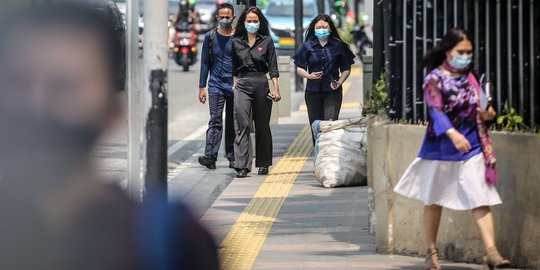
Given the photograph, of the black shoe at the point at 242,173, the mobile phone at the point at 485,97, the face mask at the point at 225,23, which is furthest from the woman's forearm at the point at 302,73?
the mobile phone at the point at 485,97

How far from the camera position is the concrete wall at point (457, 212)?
23.0ft

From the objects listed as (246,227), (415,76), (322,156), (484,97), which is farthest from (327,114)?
(484,97)

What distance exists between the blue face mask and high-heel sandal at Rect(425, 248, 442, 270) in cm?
625

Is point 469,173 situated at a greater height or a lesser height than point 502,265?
greater

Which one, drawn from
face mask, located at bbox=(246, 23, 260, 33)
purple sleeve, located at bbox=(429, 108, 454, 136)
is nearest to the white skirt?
purple sleeve, located at bbox=(429, 108, 454, 136)

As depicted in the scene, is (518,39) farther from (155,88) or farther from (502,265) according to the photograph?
(155,88)

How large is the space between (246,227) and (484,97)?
294cm

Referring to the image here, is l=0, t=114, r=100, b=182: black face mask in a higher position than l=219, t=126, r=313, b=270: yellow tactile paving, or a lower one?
higher

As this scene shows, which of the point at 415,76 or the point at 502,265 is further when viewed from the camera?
the point at 415,76

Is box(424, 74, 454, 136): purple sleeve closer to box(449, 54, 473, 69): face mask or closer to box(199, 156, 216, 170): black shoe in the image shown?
box(449, 54, 473, 69): face mask

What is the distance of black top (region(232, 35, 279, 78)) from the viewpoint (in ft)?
41.1

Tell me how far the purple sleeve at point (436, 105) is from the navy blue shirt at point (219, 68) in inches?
251

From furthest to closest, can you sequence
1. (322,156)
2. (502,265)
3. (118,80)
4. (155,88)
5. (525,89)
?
1. (322,156)
2. (525,89)
3. (502,265)
4. (155,88)
5. (118,80)

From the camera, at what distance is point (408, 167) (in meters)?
7.21
